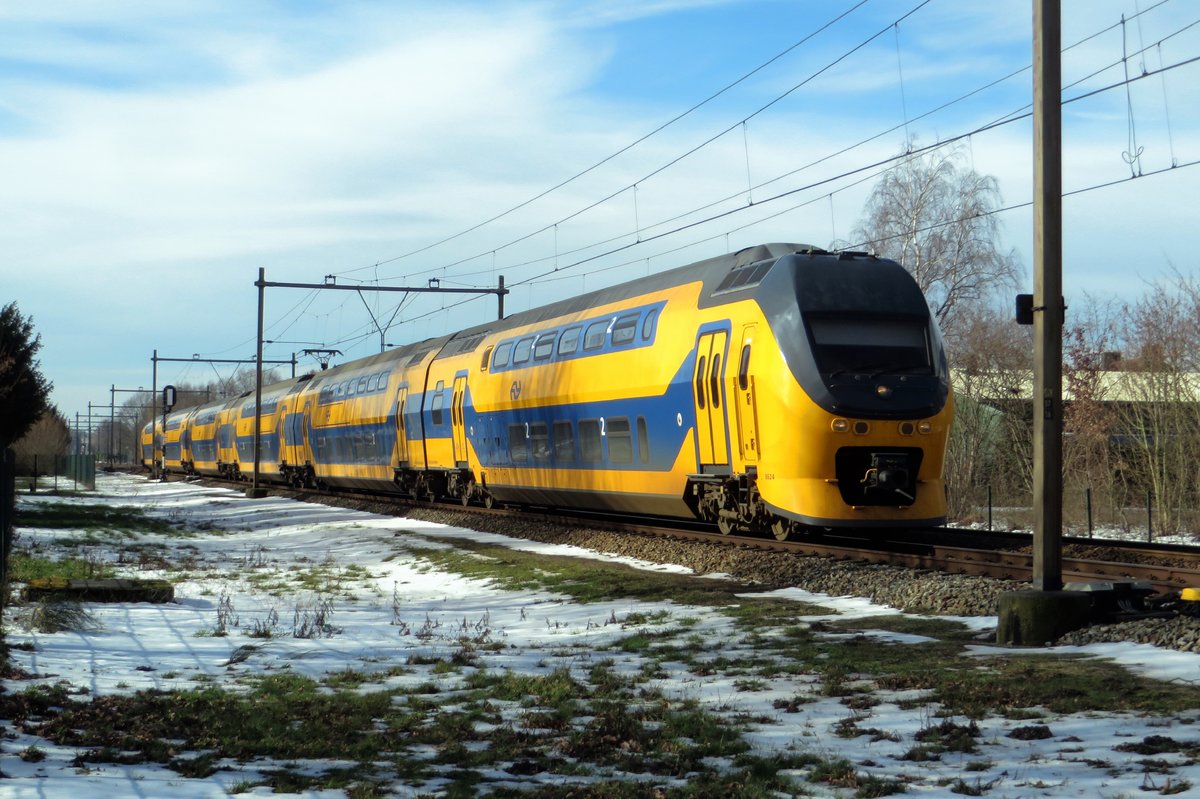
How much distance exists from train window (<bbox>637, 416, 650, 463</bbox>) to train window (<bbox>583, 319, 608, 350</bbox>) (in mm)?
2045

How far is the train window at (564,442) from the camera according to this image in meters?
21.9

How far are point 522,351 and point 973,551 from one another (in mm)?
11882

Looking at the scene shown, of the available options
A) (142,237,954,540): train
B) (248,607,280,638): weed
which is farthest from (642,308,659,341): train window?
(248,607,280,638): weed

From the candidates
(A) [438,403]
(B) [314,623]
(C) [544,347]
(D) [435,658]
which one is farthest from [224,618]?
(A) [438,403]

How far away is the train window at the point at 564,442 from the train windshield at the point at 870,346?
7.28m

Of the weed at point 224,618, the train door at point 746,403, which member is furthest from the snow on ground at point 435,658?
the train door at point 746,403

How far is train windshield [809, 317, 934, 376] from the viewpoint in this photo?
15266mm

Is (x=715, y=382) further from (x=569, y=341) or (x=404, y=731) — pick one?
(x=404, y=731)

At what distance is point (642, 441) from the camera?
1927cm

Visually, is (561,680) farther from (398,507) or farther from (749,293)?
(398,507)

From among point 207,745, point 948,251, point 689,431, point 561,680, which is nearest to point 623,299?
point 689,431

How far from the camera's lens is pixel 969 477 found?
34.2m

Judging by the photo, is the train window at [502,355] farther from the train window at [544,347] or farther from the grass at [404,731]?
the grass at [404,731]

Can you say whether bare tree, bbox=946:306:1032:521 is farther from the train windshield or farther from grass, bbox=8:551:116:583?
grass, bbox=8:551:116:583
